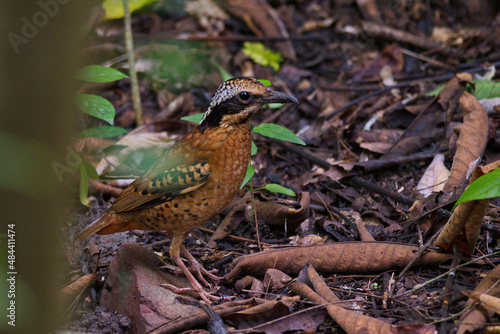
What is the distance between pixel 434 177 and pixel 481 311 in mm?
2084

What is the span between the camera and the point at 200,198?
4266 mm

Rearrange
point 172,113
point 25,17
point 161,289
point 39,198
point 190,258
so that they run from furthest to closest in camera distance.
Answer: point 172,113, point 190,258, point 161,289, point 39,198, point 25,17

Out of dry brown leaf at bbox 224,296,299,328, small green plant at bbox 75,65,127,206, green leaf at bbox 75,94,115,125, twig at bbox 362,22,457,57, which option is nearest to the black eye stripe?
small green plant at bbox 75,65,127,206

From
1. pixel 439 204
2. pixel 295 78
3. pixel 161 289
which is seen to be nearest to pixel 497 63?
pixel 295 78

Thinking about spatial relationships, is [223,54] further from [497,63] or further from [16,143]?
[16,143]

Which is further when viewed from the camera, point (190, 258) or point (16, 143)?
point (190, 258)

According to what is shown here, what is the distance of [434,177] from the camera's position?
498 centimetres

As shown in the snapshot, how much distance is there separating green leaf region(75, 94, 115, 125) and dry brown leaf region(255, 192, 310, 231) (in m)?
1.81

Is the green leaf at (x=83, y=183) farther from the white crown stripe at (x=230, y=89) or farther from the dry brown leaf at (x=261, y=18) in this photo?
the dry brown leaf at (x=261, y=18)

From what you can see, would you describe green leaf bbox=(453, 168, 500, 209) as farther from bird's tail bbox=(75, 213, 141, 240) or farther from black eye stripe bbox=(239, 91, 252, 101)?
bird's tail bbox=(75, 213, 141, 240)

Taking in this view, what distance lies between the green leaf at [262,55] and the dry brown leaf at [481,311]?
5.46m

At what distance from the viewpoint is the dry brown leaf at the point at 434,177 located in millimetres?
4837

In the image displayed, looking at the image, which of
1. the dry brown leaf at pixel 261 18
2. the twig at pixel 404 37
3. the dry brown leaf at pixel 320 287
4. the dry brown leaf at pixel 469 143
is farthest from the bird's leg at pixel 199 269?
the twig at pixel 404 37

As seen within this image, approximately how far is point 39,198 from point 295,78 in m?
6.56
